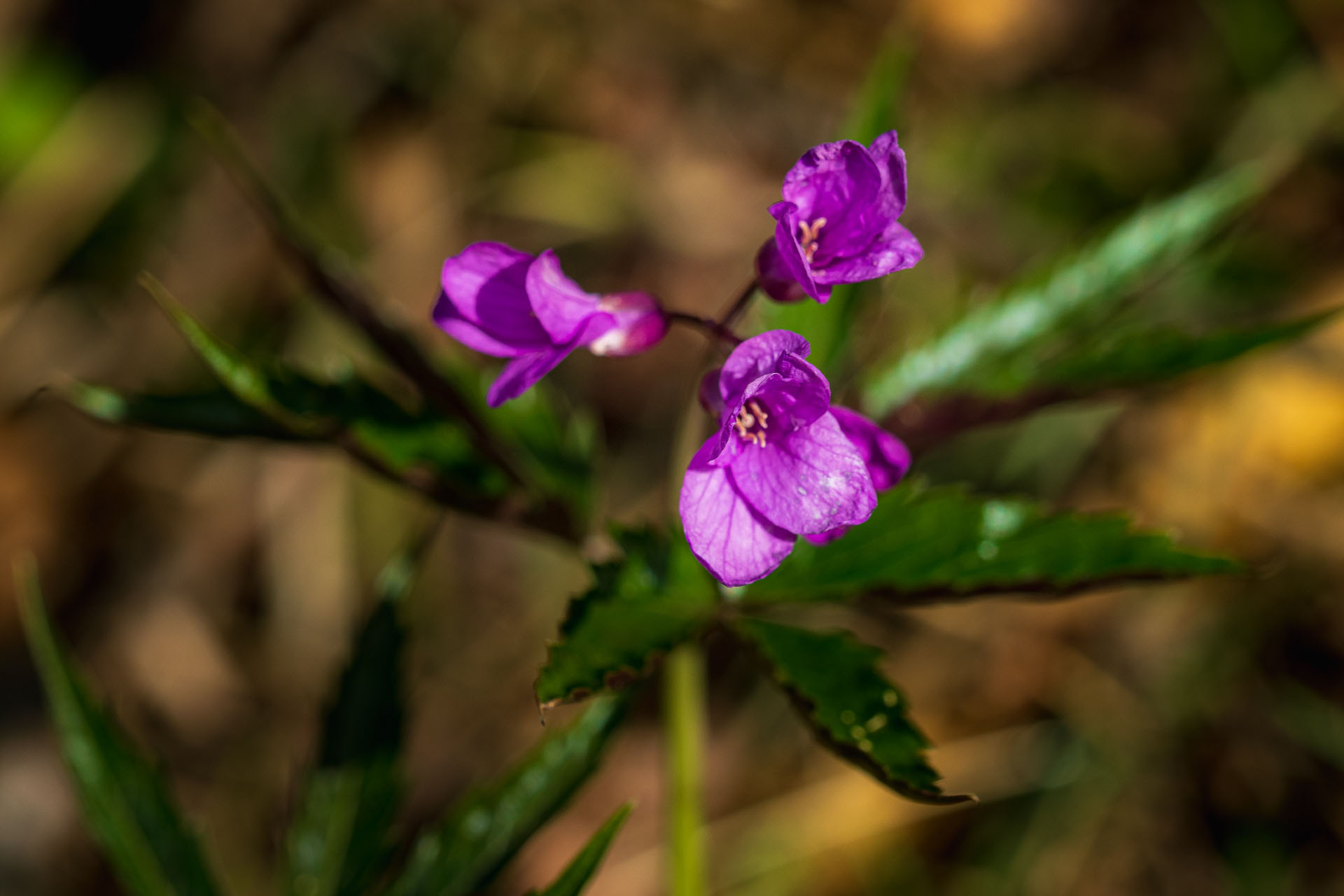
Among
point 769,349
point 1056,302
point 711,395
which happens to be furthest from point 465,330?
point 1056,302

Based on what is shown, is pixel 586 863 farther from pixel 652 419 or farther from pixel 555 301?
pixel 652 419

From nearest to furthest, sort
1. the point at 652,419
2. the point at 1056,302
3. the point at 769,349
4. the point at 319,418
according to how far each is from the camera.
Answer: the point at 769,349 → the point at 319,418 → the point at 1056,302 → the point at 652,419

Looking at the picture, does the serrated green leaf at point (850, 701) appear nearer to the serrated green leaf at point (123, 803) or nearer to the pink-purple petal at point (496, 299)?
the pink-purple petal at point (496, 299)

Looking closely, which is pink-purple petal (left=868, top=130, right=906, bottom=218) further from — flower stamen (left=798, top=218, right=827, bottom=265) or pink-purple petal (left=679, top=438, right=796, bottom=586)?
pink-purple petal (left=679, top=438, right=796, bottom=586)

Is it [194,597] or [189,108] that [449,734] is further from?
[189,108]

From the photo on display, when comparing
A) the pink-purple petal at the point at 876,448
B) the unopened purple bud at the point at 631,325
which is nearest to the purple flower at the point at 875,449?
the pink-purple petal at the point at 876,448

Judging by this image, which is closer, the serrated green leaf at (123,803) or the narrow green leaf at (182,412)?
the narrow green leaf at (182,412)

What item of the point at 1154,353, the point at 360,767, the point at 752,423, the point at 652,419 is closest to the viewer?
the point at 752,423

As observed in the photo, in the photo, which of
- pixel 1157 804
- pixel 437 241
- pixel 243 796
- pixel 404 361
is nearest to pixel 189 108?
pixel 437 241
